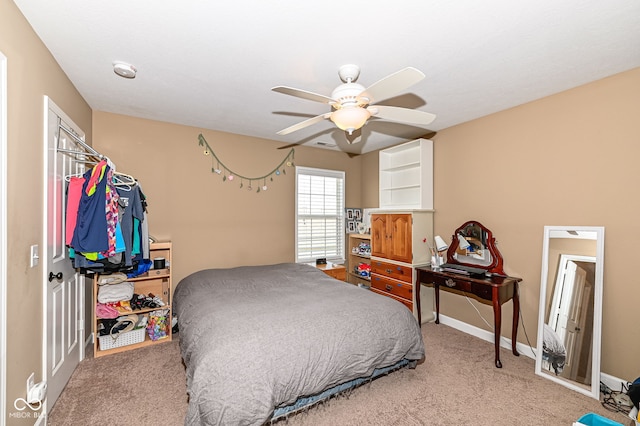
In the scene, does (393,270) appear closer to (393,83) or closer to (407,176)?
(407,176)

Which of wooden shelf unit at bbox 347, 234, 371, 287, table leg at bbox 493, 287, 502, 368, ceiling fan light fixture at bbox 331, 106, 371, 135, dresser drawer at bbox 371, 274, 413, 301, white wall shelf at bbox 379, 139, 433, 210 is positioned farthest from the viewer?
wooden shelf unit at bbox 347, 234, 371, 287

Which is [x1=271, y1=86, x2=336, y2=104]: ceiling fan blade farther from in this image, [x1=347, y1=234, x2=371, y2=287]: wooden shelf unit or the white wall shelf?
[x1=347, y1=234, x2=371, y2=287]: wooden shelf unit

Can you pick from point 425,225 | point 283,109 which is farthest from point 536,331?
point 283,109

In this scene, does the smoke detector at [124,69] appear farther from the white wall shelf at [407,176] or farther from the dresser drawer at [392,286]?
the dresser drawer at [392,286]

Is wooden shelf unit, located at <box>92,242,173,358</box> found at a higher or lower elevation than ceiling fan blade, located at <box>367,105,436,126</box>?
lower

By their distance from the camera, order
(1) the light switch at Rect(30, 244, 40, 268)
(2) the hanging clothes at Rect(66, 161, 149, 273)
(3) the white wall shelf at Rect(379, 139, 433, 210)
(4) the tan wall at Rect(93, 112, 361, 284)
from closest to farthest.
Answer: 1. (1) the light switch at Rect(30, 244, 40, 268)
2. (2) the hanging clothes at Rect(66, 161, 149, 273)
3. (4) the tan wall at Rect(93, 112, 361, 284)
4. (3) the white wall shelf at Rect(379, 139, 433, 210)

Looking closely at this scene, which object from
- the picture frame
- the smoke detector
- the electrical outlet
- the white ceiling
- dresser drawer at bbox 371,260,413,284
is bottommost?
the electrical outlet

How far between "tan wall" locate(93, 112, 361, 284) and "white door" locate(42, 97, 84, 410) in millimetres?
827

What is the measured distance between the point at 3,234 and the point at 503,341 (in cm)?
419

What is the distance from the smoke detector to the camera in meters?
2.20

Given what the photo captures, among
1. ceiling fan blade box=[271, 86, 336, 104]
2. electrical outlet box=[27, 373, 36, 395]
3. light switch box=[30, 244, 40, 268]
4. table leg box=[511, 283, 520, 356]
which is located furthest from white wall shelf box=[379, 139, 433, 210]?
electrical outlet box=[27, 373, 36, 395]

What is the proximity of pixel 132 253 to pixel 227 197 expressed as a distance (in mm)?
1560

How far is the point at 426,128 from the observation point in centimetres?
376

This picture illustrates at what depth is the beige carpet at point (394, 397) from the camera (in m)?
1.99
